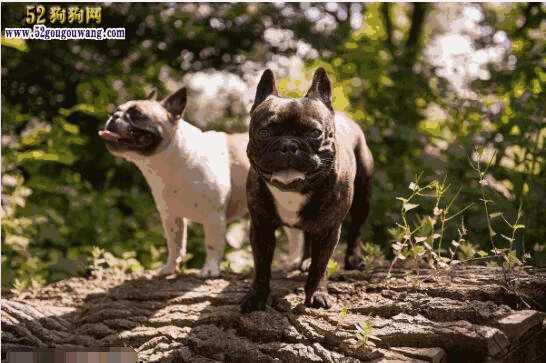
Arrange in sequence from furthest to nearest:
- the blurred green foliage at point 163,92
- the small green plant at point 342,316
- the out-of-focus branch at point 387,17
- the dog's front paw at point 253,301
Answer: the out-of-focus branch at point 387,17, the blurred green foliage at point 163,92, the dog's front paw at point 253,301, the small green plant at point 342,316

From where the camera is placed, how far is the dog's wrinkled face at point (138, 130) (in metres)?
Answer: 3.28

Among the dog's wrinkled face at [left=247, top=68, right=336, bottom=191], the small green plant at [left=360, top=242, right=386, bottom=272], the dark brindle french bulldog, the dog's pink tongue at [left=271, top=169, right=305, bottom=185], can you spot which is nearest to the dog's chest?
the dark brindle french bulldog

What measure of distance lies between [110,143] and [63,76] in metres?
2.66

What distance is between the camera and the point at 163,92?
18.8 ft

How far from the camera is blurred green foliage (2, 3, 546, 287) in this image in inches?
181

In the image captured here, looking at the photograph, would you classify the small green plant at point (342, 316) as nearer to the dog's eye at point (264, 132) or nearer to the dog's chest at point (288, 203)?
the dog's chest at point (288, 203)

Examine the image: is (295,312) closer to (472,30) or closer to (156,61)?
(156,61)

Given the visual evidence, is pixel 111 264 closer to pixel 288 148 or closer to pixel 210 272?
pixel 210 272

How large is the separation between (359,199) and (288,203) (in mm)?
836

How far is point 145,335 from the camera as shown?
2904 millimetres

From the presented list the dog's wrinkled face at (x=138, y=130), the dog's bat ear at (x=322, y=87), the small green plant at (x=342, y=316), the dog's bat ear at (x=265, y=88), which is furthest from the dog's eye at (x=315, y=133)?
the dog's wrinkled face at (x=138, y=130)

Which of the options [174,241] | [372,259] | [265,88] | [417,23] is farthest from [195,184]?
[417,23]

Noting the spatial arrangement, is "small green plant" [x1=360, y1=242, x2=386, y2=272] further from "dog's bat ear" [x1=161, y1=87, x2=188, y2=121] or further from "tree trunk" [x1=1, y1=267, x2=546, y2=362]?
"dog's bat ear" [x1=161, y1=87, x2=188, y2=121]

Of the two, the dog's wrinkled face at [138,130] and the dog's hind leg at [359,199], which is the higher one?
the dog's wrinkled face at [138,130]
